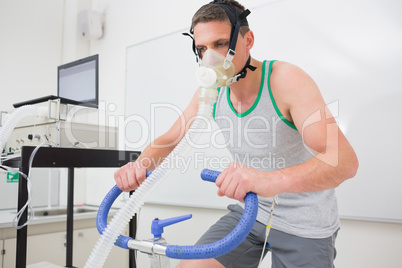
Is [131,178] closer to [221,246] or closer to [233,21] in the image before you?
[221,246]

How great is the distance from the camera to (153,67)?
2480 mm

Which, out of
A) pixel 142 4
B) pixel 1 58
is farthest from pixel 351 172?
pixel 1 58

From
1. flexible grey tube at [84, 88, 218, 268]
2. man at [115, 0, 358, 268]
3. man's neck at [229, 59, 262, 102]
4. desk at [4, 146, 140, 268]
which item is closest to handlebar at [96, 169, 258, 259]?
flexible grey tube at [84, 88, 218, 268]

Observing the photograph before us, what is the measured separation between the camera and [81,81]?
1964 mm

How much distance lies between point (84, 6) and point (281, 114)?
110 inches

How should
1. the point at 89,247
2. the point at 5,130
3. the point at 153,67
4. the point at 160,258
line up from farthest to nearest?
the point at 153,67
the point at 89,247
the point at 5,130
the point at 160,258

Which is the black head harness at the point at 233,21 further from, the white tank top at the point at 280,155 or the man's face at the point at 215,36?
the white tank top at the point at 280,155

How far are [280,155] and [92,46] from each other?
103 inches

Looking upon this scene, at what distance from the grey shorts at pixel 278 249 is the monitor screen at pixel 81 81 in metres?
1.08

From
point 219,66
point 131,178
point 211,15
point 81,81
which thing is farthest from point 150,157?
point 81,81

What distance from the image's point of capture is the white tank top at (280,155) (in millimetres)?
1031

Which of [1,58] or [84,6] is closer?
[1,58]

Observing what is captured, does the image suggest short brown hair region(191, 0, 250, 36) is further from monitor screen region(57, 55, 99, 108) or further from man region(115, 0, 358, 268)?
monitor screen region(57, 55, 99, 108)

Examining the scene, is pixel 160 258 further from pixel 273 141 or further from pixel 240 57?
pixel 240 57
